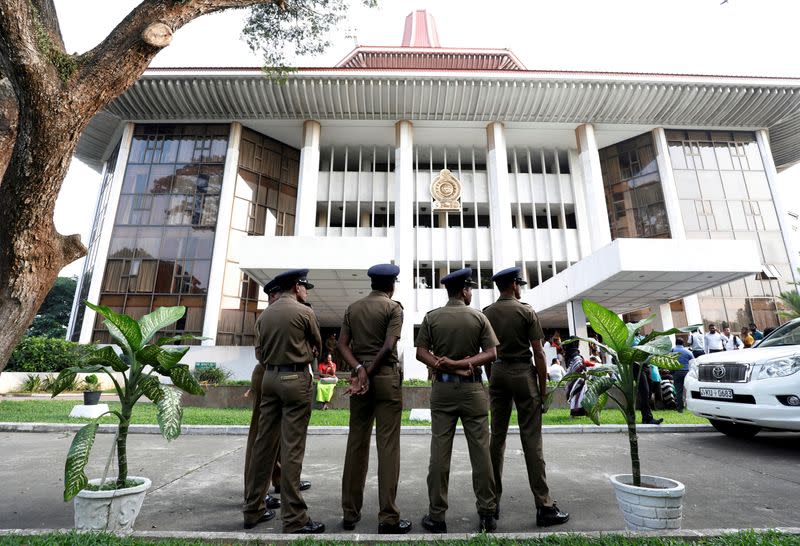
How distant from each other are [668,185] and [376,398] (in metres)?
23.4

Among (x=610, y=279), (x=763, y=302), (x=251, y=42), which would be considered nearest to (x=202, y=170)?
(x=251, y=42)

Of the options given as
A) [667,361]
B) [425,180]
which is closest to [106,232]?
[425,180]

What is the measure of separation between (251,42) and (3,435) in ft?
28.9

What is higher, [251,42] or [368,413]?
[251,42]

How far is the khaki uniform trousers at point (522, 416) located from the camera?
305 centimetres

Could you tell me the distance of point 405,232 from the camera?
20.9 m

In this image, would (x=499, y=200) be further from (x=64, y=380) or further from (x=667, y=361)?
(x=64, y=380)

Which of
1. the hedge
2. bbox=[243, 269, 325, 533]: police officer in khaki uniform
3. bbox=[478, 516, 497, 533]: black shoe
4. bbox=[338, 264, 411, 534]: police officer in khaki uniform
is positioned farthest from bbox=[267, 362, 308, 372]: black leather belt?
the hedge

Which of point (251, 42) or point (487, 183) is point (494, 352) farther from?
point (487, 183)

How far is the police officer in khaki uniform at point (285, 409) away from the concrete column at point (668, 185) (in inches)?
874

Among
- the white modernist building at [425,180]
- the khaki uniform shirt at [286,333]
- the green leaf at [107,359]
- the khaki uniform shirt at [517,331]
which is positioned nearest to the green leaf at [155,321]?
the green leaf at [107,359]

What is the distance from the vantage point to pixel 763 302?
63.1 ft

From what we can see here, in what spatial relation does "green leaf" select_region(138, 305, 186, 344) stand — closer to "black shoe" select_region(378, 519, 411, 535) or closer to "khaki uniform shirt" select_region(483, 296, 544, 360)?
"black shoe" select_region(378, 519, 411, 535)

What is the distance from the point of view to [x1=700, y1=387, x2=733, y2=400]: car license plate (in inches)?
197
